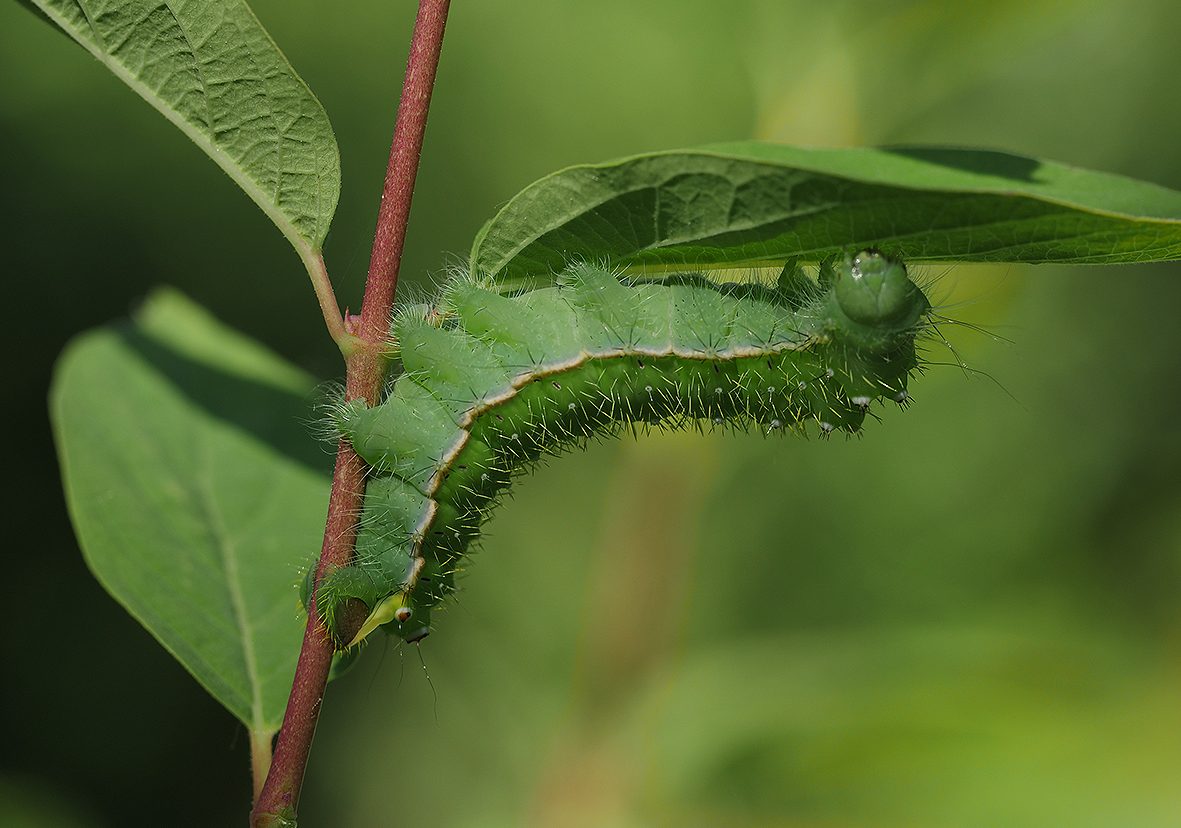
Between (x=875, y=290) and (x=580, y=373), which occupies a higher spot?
(x=875, y=290)

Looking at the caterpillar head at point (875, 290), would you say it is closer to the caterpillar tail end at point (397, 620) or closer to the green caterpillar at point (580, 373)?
the green caterpillar at point (580, 373)

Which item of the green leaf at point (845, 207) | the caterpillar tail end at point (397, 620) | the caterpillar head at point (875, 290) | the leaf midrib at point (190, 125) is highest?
the caterpillar head at point (875, 290)

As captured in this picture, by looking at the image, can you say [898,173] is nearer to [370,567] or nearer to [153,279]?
[370,567]

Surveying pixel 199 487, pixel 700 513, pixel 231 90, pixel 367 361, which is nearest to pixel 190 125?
pixel 231 90

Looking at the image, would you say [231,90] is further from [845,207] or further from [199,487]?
[199,487]

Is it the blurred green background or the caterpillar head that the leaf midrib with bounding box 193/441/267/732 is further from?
the caterpillar head

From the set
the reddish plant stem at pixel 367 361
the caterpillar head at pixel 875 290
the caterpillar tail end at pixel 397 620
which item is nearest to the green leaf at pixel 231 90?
the reddish plant stem at pixel 367 361
